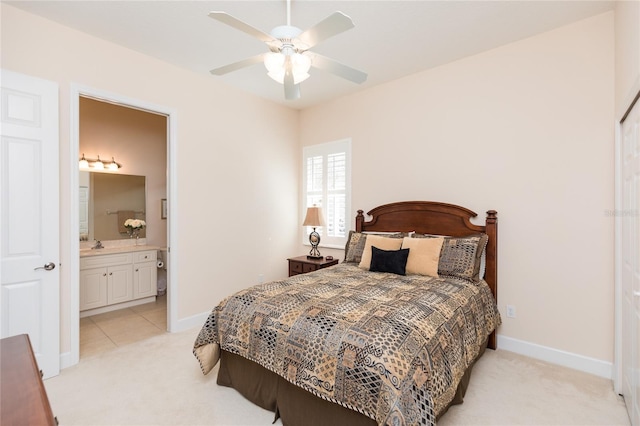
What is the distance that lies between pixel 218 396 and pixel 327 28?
2.54m

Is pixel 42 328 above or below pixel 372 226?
below

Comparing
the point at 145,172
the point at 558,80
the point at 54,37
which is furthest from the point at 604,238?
the point at 145,172

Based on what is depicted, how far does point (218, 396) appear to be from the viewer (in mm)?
2273

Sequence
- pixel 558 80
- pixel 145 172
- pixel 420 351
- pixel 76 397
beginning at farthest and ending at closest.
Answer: pixel 145 172 → pixel 558 80 → pixel 76 397 → pixel 420 351

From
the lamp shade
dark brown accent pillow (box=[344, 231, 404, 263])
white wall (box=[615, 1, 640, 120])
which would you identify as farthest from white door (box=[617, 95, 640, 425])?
the lamp shade

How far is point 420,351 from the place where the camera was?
5.42 feet

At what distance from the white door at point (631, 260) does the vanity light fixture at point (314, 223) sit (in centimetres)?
305

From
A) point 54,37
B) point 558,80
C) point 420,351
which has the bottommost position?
point 420,351

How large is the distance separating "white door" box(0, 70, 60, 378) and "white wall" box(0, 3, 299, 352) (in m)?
0.16

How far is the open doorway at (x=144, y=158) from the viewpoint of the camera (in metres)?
3.48

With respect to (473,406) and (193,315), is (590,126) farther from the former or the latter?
(193,315)

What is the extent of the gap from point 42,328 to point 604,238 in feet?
15.3

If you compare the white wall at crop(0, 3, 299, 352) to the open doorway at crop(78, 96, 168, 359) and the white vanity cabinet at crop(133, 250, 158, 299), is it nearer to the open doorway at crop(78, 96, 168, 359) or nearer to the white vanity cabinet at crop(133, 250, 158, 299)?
the open doorway at crop(78, 96, 168, 359)

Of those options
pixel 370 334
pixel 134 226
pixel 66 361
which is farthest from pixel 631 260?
pixel 134 226
